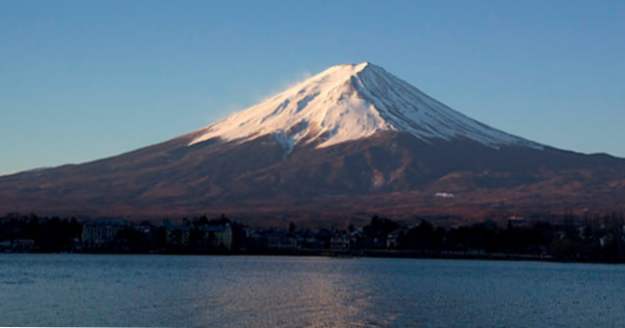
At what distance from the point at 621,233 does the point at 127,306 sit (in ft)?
156

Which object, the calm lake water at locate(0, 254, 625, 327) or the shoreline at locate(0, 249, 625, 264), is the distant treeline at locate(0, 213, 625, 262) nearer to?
the shoreline at locate(0, 249, 625, 264)

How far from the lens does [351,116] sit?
Answer: 13412 cm

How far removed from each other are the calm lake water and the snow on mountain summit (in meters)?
82.6

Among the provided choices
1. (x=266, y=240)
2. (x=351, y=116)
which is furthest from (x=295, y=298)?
(x=351, y=116)

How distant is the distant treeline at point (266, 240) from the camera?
234ft

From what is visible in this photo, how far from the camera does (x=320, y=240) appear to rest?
83.4 m

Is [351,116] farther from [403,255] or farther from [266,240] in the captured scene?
[403,255]

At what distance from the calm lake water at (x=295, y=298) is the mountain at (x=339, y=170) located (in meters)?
54.9

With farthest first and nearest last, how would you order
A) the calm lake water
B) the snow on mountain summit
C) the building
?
the snow on mountain summit → the building → the calm lake water

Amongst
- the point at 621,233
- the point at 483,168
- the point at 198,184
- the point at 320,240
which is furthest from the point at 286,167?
the point at 621,233

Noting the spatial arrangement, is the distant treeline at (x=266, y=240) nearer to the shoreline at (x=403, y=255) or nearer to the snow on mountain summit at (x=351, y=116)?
the shoreline at (x=403, y=255)

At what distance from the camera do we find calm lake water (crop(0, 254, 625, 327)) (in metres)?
25.8

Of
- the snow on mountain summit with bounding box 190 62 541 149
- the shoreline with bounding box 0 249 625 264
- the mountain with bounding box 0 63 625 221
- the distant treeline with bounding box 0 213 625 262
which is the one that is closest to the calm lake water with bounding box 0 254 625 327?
the shoreline with bounding box 0 249 625 264

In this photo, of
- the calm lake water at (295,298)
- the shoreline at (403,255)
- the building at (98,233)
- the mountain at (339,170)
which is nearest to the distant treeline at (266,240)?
the building at (98,233)
